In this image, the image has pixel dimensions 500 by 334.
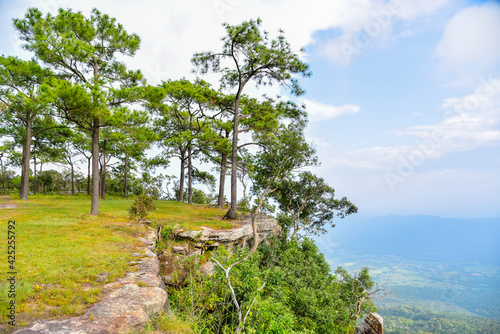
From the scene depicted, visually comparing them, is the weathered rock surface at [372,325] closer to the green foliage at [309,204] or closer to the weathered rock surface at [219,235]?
the weathered rock surface at [219,235]

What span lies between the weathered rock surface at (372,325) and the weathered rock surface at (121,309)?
8.29 m

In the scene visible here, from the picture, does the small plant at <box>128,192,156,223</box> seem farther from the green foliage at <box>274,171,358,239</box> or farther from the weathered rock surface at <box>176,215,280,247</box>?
the green foliage at <box>274,171,358,239</box>

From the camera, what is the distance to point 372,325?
8.73 meters

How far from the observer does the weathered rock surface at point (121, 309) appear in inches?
123

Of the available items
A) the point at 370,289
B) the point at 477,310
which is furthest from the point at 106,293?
the point at 477,310

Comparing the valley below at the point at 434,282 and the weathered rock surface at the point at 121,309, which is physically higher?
the weathered rock surface at the point at 121,309

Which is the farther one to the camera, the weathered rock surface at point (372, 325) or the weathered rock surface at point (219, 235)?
the weathered rock surface at point (219, 235)

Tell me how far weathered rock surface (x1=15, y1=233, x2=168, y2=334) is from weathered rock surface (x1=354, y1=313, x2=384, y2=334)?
8.29 m

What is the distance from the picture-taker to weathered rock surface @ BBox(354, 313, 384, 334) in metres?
8.45

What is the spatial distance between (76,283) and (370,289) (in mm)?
14192

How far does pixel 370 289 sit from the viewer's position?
510 inches

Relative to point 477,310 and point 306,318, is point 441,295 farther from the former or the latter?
point 306,318

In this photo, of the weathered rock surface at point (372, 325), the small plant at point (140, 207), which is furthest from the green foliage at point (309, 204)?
the small plant at point (140, 207)

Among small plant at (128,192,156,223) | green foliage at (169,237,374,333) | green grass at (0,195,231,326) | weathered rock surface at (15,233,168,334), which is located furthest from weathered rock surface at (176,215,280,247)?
weathered rock surface at (15,233,168,334)
